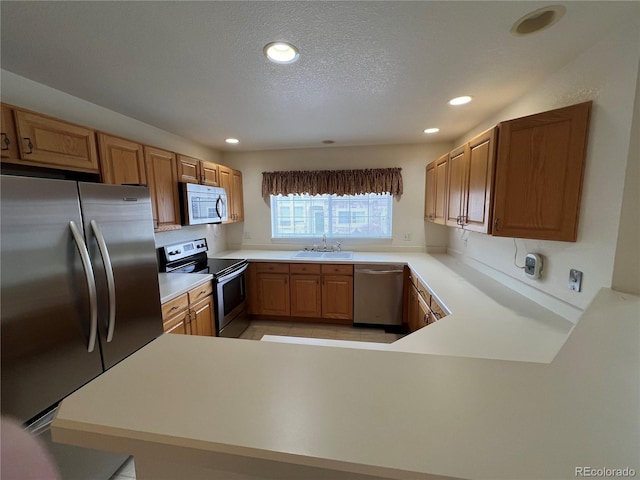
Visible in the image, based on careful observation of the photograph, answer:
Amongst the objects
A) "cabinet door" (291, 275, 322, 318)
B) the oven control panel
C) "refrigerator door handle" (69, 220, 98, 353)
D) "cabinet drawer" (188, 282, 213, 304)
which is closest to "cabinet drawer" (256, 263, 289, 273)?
"cabinet door" (291, 275, 322, 318)

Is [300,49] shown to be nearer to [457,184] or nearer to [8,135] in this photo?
[8,135]

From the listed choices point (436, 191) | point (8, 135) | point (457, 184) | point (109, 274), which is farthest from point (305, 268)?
point (8, 135)

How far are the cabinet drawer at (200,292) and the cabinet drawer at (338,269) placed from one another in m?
1.35

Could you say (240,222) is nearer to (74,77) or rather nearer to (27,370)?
(74,77)

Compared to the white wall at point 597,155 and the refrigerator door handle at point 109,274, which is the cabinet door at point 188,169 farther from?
the white wall at point 597,155

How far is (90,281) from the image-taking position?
1.29 m

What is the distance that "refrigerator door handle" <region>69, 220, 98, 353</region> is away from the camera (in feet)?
4.14

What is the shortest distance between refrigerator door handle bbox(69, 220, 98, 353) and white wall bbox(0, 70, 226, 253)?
106 centimetres

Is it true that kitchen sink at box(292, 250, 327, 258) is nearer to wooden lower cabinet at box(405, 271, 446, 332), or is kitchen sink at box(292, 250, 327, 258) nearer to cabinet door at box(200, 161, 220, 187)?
wooden lower cabinet at box(405, 271, 446, 332)

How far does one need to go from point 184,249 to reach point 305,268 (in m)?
1.42

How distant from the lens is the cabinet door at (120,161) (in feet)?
5.83

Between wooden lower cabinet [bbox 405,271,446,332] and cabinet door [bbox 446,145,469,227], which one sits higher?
cabinet door [bbox 446,145,469,227]

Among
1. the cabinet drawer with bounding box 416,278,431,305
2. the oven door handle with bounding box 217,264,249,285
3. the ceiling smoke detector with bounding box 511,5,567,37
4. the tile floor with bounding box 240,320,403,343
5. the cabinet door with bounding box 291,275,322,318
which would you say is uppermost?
the ceiling smoke detector with bounding box 511,5,567,37

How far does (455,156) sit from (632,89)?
1224mm
